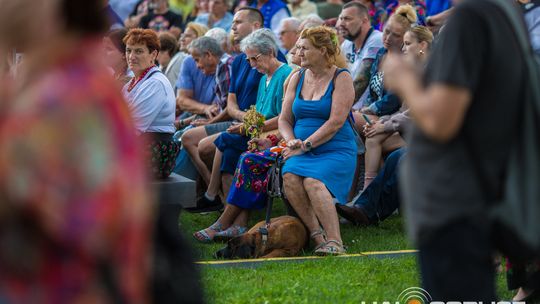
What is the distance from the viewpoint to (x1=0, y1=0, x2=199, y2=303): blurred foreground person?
7.42ft

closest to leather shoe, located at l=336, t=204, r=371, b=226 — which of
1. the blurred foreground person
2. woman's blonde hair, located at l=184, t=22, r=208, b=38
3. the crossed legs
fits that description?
the crossed legs

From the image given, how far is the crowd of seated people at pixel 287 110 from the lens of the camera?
7.86 meters

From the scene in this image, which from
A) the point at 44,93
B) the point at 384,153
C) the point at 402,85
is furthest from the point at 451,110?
the point at 384,153

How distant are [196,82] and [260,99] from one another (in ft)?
5.56

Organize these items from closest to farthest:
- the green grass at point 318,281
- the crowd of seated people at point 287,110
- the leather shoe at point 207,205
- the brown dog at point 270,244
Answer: the green grass at point 318,281 < the brown dog at point 270,244 < the crowd of seated people at point 287,110 < the leather shoe at point 207,205

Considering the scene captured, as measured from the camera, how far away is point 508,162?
11.0 feet

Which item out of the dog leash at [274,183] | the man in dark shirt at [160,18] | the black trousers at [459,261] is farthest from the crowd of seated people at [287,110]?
the black trousers at [459,261]

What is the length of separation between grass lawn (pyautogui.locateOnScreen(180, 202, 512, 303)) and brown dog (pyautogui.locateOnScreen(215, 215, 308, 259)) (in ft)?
0.49

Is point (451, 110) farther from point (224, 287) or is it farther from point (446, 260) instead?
point (224, 287)

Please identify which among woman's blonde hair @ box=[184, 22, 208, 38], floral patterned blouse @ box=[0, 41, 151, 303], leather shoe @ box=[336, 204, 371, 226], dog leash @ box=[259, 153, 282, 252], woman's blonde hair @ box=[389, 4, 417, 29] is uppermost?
floral patterned blouse @ box=[0, 41, 151, 303]

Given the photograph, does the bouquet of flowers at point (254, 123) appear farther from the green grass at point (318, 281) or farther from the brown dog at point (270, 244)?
the green grass at point (318, 281)

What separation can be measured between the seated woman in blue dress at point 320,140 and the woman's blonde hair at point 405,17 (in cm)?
128

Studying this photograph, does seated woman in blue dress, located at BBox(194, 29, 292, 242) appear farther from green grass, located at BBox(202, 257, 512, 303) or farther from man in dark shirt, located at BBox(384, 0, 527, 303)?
man in dark shirt, located at BBox(384, 0, 527, 303)

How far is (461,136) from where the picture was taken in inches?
129
